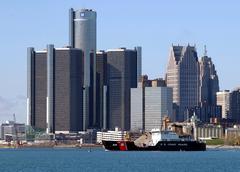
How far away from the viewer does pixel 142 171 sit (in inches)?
5512

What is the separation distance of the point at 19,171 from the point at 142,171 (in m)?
18.1

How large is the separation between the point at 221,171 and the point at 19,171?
29.7m

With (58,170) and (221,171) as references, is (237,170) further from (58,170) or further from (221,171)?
(58,170)

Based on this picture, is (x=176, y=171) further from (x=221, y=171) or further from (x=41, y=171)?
(x=41, y=171)

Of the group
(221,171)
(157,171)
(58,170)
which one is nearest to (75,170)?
(58,170)

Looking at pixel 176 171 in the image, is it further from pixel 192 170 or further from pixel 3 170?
pixel 3 170

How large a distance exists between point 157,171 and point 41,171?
1700 centimetres

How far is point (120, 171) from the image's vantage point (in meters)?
140

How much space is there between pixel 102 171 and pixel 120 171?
266 cm

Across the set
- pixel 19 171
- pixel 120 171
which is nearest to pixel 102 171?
pixel 120 171

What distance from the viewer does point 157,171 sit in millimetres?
140125

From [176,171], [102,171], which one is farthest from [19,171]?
[176,171]

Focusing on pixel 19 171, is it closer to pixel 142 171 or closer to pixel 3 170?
pixel 3 170

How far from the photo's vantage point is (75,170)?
143 meters
